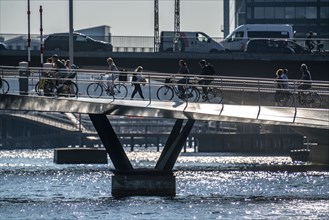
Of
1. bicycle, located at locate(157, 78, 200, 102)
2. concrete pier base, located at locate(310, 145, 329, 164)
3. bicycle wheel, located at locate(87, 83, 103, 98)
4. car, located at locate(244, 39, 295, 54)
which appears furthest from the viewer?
concrete pier base, located at locate(310, 145, 329, 164)

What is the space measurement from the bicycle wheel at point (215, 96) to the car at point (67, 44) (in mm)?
33445

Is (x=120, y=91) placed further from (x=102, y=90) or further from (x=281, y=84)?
(x=281, y=84)

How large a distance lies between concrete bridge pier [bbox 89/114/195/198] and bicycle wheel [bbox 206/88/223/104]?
2.82 metres

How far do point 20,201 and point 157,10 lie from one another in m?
55.6

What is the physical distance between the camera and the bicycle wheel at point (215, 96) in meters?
76.8

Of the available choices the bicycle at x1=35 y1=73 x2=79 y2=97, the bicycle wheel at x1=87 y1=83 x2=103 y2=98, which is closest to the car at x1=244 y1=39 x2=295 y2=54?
the bicycle wheel at x1=87 y1=83 x2=103 y2=98

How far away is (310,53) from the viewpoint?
111 m

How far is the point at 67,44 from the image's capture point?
112 m

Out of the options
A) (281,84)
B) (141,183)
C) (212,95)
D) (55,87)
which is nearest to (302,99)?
(281,84)

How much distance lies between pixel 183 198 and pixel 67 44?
126 ft

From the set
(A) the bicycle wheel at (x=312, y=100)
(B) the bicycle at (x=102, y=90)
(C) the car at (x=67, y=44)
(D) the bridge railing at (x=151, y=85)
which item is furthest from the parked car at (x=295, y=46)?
(B) the bicycle at (x=102, y=90)

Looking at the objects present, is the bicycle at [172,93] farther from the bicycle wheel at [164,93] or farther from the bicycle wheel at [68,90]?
the bicycle wheel at [68,90]

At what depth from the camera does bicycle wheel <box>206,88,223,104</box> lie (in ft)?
252

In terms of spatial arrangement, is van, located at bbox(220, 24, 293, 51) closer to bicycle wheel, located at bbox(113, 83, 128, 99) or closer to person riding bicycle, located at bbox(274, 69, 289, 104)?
person riding bicycle, located at bbox(274, 69, 289, 104)
